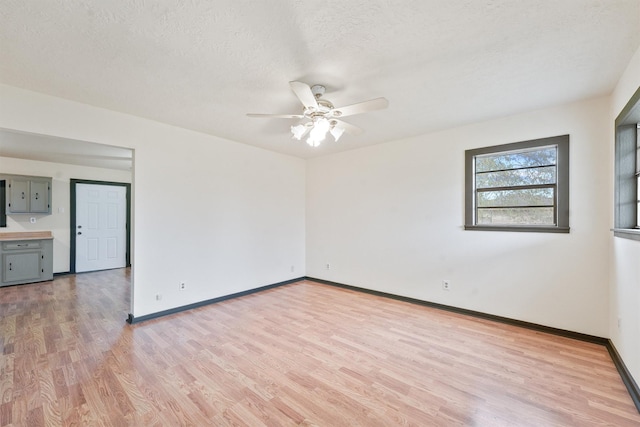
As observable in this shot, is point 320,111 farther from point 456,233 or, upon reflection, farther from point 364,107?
point 456,233

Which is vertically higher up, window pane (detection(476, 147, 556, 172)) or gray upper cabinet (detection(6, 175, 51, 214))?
window pane (detection(476, 147, 556, 172))

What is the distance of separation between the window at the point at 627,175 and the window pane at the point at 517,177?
2.26ft

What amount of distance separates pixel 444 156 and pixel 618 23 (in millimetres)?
2134

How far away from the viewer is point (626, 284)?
219 centimetres

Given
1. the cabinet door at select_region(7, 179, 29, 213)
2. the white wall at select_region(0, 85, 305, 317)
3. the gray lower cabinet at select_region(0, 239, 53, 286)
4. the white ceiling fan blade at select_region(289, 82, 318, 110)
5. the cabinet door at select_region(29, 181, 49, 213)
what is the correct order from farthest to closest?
the cabinet door at select_region(29, 181, 49, 213)
the cabinet door at select_region(7, 179, 29, 213)
the gray lower cabinet at select_region(0, 239, 53, 286)
the white wall at select_region(0, 85, 305, 317)
the white ceiling fan blade at select_region(289, 82, 318, 110)

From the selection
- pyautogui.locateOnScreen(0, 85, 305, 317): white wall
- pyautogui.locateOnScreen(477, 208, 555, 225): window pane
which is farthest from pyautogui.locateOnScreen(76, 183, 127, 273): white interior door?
pyautogui.locateOnScreen(477, 208, 555, 225): window pane

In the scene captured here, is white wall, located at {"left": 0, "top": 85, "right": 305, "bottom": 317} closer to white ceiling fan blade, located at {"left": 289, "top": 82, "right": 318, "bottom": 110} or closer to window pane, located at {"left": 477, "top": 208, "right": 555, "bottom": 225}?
white ceiling fan blade, located at {"left": 289, "top": 82, "right": 318, "bottom": 110}

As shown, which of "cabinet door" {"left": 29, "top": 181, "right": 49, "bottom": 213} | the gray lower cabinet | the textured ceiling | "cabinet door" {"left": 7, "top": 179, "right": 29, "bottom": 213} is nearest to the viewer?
the textured ceiling

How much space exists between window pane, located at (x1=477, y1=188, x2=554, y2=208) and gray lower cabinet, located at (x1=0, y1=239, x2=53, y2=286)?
7.73 meters

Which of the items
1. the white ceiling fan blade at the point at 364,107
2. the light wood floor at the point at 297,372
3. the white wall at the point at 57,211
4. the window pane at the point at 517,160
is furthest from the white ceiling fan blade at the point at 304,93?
the white wall at the point at 57,211

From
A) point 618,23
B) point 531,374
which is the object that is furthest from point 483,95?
point 531,374

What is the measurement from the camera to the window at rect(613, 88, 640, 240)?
232cm

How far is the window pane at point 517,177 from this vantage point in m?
3.14

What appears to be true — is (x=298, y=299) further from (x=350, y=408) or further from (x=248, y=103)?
(x=248, y=103)
